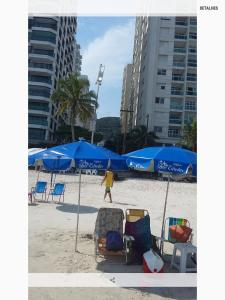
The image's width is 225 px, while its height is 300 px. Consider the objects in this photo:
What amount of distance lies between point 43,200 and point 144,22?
153 ft

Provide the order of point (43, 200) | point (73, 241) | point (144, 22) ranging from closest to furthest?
point (73, 241)
point (43, 200)
point (144, 22)

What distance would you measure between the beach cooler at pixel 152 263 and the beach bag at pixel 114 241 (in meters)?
0.68

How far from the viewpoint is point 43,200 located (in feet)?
44.4

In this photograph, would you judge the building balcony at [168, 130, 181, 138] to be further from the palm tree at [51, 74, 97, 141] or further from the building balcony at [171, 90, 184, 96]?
the palm tree at [51, 74, 97, 141]

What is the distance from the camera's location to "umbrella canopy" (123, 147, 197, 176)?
589 centimetres

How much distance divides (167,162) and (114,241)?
1845 mm

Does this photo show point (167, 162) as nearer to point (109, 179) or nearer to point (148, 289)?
point (148, 289)

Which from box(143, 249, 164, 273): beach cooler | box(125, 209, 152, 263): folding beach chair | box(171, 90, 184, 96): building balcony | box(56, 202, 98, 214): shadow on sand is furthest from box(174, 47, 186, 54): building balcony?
box(143, 249, 164, 273): beach cooler

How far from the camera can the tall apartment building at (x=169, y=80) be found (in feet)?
153

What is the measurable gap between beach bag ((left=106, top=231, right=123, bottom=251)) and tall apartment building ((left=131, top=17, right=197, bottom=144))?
4008 centimetres

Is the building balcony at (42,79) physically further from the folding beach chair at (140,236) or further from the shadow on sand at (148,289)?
the shadow on sand at (148,289)

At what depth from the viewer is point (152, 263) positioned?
5934 mm
